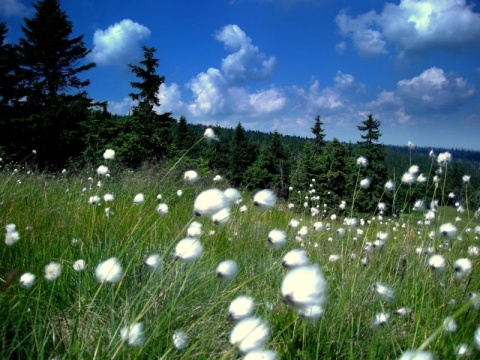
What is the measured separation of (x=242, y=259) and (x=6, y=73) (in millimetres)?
26841

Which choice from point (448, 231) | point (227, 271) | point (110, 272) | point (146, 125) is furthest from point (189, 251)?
point (146, 125)

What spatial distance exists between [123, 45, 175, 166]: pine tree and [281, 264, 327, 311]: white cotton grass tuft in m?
17.2

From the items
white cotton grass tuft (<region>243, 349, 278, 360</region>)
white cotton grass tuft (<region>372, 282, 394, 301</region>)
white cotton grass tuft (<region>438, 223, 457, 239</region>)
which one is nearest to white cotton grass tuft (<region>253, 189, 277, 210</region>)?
white cotton grass tuft (<region>243, 349, 278, 360</region>)

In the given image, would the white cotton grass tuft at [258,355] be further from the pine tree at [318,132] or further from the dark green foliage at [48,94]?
the pine tree at [318,132]

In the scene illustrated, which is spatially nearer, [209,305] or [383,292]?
[383,292]

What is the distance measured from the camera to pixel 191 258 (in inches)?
55.0

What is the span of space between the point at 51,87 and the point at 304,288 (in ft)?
88.2

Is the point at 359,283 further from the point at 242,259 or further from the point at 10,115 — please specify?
the point at 10,115

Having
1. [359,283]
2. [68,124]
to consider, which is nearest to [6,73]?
[68,124]

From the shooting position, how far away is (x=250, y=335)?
3.00 ft

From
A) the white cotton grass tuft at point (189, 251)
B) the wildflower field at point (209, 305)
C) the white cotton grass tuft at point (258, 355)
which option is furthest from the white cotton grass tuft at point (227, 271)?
the white cotton grass tuft at point (258, 355)

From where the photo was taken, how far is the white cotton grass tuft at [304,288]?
85 centimetres

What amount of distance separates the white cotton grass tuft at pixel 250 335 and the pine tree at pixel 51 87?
23541 mm

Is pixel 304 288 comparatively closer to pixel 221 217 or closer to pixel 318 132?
pixel 221 217
